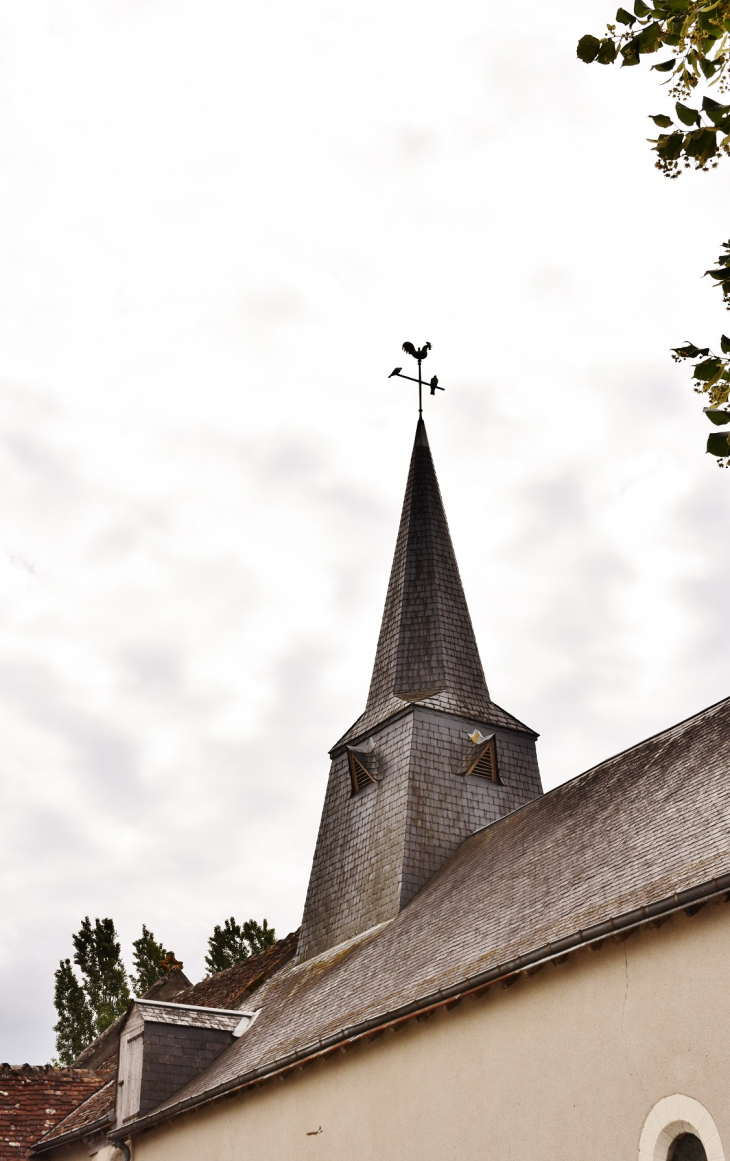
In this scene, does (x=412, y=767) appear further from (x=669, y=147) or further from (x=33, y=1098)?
(x=669, y=147)

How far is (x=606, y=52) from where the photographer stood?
391 centimetres

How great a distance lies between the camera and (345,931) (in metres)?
16.4

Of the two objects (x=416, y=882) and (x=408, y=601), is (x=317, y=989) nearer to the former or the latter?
(x=416, y=882)

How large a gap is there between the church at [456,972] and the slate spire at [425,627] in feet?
0.16

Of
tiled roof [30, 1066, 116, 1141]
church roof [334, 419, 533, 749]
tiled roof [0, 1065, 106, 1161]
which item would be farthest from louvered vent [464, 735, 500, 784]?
tiled roof [0, 1065, 106, 1161]

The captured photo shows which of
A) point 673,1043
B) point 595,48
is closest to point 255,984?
point 673,1043

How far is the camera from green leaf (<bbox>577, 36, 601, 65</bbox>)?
3.86 m

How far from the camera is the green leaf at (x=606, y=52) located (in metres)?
3.89

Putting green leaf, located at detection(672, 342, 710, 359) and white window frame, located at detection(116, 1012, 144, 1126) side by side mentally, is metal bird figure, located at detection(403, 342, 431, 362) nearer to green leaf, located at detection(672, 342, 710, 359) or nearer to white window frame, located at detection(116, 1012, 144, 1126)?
white window frame, located at detection(116, 1012, 144, 1126)

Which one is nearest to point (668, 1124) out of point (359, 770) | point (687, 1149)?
point (687, 1149)

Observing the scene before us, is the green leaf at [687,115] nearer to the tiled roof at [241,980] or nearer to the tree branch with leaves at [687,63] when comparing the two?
the tree branch with leaves at [687,63]

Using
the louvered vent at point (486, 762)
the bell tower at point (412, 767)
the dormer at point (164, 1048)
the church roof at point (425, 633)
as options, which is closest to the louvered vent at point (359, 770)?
the bell tower at point (412, 767)

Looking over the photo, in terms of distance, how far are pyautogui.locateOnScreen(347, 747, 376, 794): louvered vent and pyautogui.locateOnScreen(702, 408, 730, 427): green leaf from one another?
47.5 ft

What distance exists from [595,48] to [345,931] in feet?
47.3
